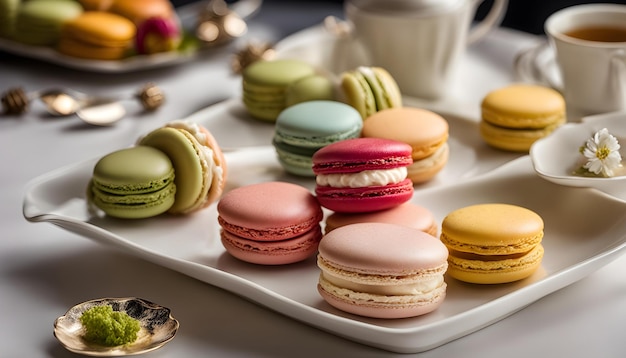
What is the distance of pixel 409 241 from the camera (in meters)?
1.02

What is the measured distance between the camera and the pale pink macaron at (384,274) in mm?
982

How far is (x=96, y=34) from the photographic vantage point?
5.95ft

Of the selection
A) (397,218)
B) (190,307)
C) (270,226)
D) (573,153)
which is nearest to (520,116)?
(573,153)

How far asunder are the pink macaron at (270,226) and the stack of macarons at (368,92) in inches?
13.4

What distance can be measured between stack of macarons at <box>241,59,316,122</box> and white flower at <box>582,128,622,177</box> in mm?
512

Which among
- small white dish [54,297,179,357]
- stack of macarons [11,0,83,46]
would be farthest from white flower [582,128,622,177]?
stack of macarons [11,0,83,46]

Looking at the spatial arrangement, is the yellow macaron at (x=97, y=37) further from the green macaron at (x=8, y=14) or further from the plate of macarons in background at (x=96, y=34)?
the green macaron at (x=8, y=14)

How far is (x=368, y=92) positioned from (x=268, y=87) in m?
0.18

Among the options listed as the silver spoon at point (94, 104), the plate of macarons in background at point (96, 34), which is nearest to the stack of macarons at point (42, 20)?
the plate of macarons in background at point (96, 34)

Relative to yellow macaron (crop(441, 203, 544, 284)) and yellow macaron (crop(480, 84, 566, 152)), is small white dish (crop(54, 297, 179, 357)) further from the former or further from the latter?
yellow macaron (crop(480, 84, 566, 152))

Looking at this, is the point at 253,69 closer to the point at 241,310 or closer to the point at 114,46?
the point at 114,46

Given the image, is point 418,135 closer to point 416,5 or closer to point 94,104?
point 416,5

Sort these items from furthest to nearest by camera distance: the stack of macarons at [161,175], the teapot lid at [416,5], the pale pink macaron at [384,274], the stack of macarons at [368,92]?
the teapot lid at [416,5] → the stack of macarons at [368,92] → the stack of macarons at [161,175] → the pale pink macaron at [384,274]

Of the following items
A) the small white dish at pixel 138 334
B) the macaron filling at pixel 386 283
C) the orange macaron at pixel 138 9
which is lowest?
the small white dish at pixel 138 334
